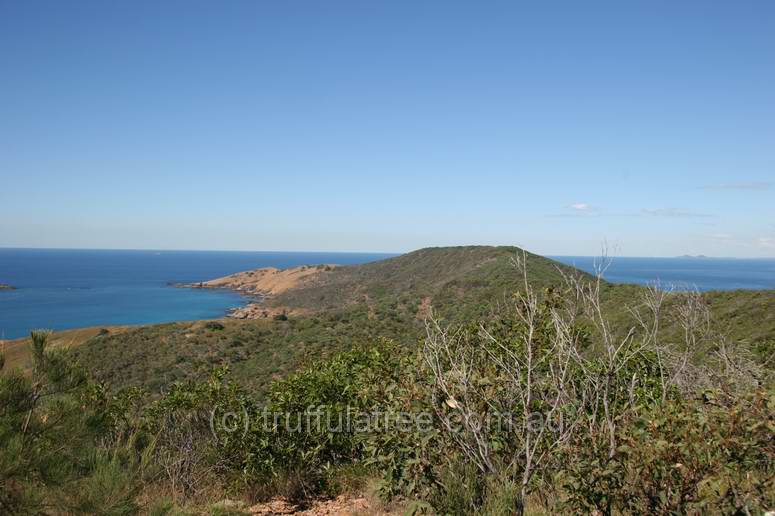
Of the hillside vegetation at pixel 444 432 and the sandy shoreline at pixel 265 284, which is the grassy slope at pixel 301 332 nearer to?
the hillside vegetation at pixel 444 432

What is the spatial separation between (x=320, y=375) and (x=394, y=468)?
159 inches

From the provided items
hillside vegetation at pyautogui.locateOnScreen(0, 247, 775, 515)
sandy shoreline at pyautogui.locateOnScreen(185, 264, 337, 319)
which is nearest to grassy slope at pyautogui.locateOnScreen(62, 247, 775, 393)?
hillside vegetation at pyautogui.locateOnScreen(0, 247, 775, 515)

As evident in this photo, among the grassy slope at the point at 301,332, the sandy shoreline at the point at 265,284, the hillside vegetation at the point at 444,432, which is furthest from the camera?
the sandy shoreline at the point at 265,284

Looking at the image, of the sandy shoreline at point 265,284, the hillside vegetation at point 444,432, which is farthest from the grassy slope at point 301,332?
the sandy shoreline at point 265,284

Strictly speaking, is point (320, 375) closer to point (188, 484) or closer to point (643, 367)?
point (188, 484)

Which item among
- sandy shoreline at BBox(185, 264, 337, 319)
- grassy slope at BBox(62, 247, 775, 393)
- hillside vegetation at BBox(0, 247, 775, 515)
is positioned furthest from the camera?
sandy shoreline at BBox(185, 264, 337, 319)

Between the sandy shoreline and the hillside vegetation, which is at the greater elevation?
the hillside vegetation

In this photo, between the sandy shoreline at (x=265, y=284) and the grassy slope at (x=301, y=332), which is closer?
the grassy slope at (x=301, y=332)

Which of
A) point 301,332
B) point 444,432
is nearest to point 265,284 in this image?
point 301,332

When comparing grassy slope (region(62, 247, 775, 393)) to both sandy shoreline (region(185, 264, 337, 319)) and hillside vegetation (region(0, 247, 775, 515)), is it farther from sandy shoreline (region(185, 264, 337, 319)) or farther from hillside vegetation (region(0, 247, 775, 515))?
sandy shoreline (region(185, 264, 337, 319))

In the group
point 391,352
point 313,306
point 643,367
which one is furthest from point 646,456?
point 313,306

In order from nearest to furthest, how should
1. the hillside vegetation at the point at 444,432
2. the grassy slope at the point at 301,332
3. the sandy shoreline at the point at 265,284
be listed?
the hillside vegetation at the point at 444,432, the grassy slope at the point at 301,332, the sandy shoreline at the point at 265,284

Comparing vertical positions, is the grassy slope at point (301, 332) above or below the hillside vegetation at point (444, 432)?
below

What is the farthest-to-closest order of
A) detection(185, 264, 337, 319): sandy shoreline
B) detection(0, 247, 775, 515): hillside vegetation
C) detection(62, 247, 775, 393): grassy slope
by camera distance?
→ detection(185, 264, 337, 319): sandy shoreline
detection(62, 247, 775, 393): grassy slope
detection(0, 247, 775, 515): hillside vegetation
